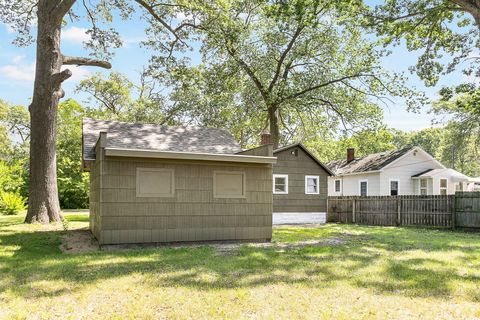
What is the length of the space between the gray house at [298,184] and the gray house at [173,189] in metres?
7.51

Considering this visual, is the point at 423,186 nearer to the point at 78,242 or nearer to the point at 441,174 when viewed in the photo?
the point at 441,174

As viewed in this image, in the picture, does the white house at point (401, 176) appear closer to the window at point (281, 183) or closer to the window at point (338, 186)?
the window at point (338, 186)

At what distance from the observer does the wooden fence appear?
47.9 ft

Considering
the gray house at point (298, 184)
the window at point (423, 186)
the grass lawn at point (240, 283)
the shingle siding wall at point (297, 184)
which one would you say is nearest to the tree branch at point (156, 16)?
the gray house at point (298, 184)

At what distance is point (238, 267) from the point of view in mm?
6797

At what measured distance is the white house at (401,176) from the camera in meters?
21.8

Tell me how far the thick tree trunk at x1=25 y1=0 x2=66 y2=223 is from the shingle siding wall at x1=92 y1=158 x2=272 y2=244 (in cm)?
495

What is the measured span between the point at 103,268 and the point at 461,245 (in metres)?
8.68

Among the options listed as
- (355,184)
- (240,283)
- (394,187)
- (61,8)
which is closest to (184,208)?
(240,283)

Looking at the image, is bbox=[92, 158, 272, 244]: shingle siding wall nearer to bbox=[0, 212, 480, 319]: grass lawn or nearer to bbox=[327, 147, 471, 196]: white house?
bbox=[0, 212, 480, 319]: grass lawn

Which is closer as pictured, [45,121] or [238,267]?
[238,267]

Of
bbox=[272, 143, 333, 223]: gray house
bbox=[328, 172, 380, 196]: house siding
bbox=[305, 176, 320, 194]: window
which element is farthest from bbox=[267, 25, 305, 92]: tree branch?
bbox=[328, 172, 380, 196]: house siding

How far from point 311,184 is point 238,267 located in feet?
42.4

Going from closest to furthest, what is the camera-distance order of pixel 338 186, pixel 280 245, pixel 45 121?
pixel 280 245 < pixel 45 121 < pixel 338 186
